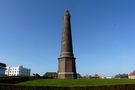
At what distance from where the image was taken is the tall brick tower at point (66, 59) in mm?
45031

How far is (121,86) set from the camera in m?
22.4

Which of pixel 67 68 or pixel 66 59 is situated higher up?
Answer: pixel 66 59

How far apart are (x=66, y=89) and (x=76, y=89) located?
3.38 ft

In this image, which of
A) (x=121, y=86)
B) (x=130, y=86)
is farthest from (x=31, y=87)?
(x=130, y=86)

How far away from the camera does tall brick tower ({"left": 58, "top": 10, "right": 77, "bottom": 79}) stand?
148 feet

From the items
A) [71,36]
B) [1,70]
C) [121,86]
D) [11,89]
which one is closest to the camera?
[11,89]

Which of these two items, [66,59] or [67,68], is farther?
[66,59]

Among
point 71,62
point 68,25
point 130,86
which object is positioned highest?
point 68,25

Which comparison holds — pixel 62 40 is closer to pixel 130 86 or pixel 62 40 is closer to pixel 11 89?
pixel 130 86

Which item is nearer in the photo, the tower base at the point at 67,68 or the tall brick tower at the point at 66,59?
the tower base at the point at 67,68

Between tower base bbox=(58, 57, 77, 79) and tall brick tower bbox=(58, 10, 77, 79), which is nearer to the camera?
tower base bbox=(58, 57, 77, 79)

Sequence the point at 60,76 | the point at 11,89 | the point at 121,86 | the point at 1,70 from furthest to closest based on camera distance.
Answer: the point at 1,70 → the point at 60,76 → the point at 121,86 → the point at 11,89

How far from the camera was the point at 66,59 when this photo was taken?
4566 cm

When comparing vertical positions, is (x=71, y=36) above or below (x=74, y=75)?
above
